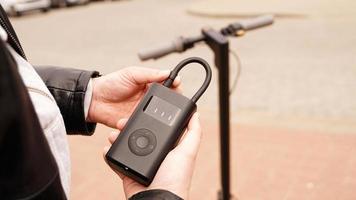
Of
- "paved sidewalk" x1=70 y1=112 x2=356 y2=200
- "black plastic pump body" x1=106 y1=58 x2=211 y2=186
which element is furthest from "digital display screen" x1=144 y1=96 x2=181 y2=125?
"paved sidewalk" x1=70 y1=112 x2=356 y2=200

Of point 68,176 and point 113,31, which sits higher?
point 68,176

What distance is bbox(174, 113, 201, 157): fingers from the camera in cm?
113

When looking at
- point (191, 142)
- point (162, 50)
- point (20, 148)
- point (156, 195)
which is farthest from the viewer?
point (162, 50)

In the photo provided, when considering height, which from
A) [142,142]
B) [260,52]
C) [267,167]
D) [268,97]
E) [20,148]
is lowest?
[260,52]

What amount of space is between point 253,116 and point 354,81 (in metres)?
1.51

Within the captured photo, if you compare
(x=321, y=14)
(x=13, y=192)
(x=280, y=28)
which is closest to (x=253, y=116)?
(x=13, y=192)

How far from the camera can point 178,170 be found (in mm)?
1077

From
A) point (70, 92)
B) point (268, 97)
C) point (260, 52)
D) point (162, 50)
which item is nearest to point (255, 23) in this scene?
point (162, 50)

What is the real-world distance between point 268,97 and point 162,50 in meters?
2.82

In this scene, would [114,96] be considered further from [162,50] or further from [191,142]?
[162,50]

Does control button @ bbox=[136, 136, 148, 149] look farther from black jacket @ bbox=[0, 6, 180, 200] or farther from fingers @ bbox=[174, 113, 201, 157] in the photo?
black jacket @ bbox=[0, 6, 180, 200]

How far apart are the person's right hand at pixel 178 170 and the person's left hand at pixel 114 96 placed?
0.32m

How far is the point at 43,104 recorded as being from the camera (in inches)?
36.6

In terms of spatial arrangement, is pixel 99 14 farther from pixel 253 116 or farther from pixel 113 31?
pixel 253 116
